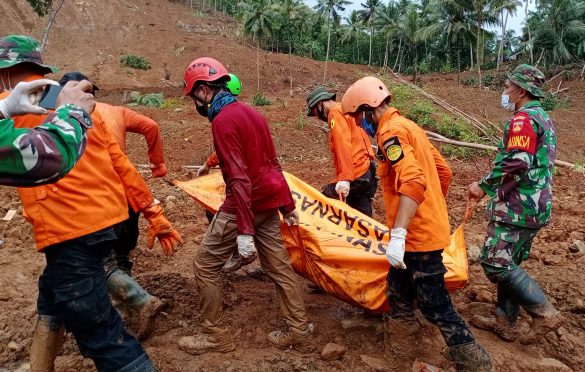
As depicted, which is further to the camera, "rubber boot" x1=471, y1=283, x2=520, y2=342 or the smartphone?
"rubber boot" x1=471, y1=283, x2=520, y2=342

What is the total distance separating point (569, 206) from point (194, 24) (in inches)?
1779

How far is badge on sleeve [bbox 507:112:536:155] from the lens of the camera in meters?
3.08

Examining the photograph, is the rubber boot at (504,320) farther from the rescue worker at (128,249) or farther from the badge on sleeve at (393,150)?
the rescue worker at (128,249)

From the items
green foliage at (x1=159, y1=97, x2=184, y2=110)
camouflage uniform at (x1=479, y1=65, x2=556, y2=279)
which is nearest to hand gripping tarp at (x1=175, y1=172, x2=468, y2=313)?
camouflage uniform at (x1=479, y1=65, x2=556, y2=279)

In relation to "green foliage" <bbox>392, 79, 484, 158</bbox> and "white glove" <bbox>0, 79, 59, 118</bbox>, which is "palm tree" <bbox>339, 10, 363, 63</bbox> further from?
"white glove" <bbox>0, 79, 59, 118</bbox>

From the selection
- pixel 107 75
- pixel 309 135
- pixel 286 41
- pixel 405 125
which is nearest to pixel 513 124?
pixel 405 125

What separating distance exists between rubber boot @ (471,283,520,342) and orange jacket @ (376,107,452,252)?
0.99 m

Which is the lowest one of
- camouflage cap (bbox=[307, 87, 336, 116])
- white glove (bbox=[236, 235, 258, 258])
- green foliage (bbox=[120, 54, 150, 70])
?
white glove (bbox=[236, 235, 258, 258])

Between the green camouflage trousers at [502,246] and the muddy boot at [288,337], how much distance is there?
4.42ft

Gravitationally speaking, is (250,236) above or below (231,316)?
above

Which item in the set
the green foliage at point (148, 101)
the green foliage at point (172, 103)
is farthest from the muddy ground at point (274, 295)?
the green foliage at point (148, 101)

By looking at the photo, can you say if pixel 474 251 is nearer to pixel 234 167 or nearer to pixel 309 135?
pixel 234 167

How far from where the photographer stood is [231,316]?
3.57 m

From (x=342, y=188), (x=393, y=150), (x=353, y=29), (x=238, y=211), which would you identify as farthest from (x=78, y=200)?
(x=353, y=29)
